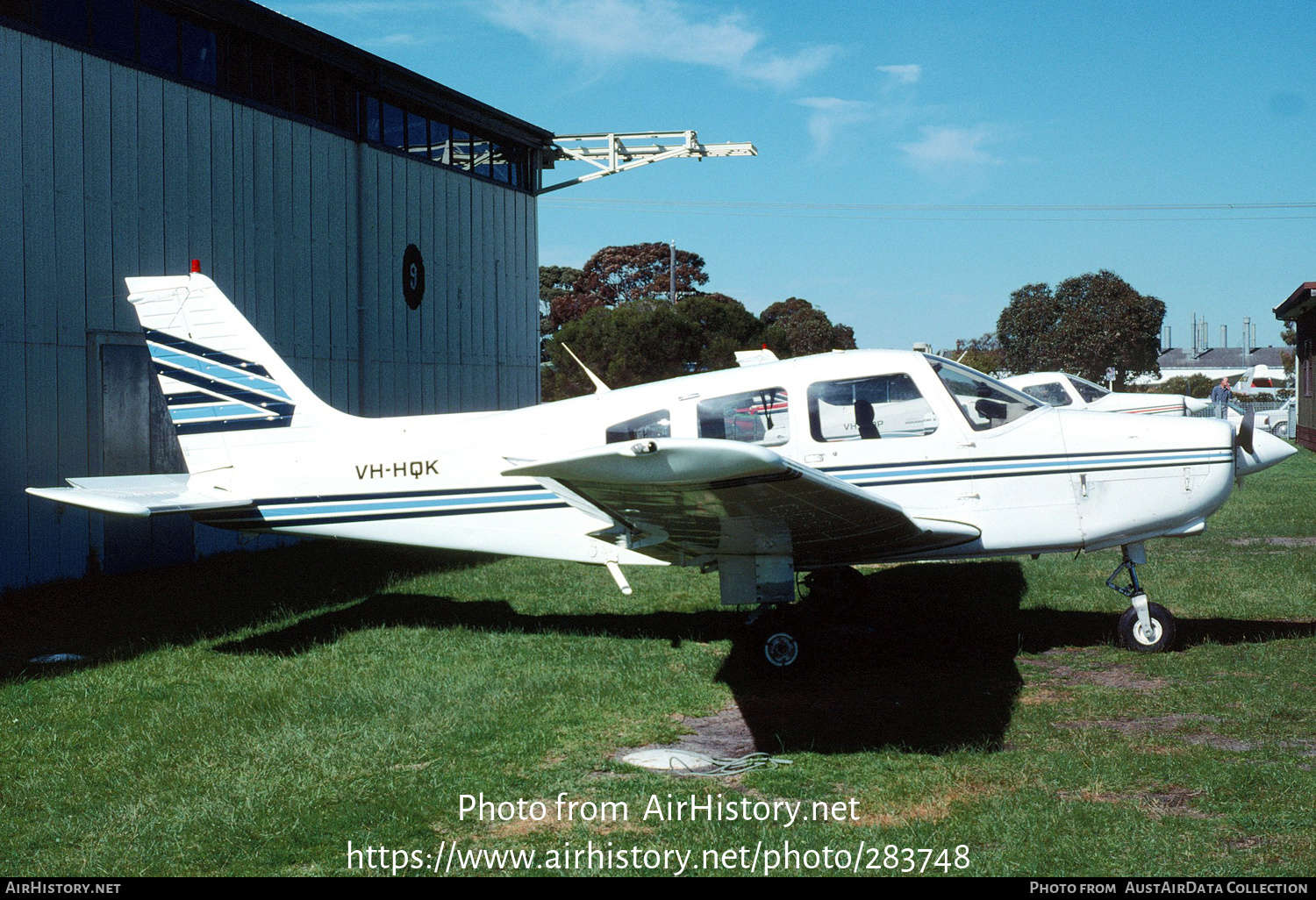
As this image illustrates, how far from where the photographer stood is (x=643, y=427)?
7.23 m

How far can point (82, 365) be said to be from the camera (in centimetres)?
1066

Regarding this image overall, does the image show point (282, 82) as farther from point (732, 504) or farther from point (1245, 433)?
point (1245, 433)

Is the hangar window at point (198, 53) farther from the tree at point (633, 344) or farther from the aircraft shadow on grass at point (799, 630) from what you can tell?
the tree at point (633, 344)

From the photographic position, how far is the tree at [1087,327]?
40750 mm

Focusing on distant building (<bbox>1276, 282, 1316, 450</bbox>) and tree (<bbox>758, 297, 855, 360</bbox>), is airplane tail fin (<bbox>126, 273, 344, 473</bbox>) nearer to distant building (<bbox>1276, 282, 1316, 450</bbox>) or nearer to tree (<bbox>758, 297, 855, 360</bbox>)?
distant building (<bbox>1276, 282, 1316, 450</bbox>)

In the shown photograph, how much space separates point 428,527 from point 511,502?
686mm

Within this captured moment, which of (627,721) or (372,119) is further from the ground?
(372,119)

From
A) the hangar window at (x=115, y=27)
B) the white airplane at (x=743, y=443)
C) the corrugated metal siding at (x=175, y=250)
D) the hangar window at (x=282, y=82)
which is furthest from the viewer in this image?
the hangar window at (x=282, y=82)

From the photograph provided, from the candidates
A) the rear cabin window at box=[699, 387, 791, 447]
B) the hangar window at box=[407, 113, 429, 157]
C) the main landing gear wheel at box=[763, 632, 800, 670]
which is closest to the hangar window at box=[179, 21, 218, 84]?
the hangar window at box=[407, 113, 429, 157]

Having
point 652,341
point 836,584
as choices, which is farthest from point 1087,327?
point 836,584

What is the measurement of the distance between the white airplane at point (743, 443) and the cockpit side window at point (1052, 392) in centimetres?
952

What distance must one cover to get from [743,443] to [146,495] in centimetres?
464

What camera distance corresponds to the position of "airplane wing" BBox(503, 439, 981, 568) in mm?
4281

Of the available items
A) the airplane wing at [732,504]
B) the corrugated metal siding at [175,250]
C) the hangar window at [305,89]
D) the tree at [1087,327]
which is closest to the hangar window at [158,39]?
the corrugated metal siding at [175,250]
